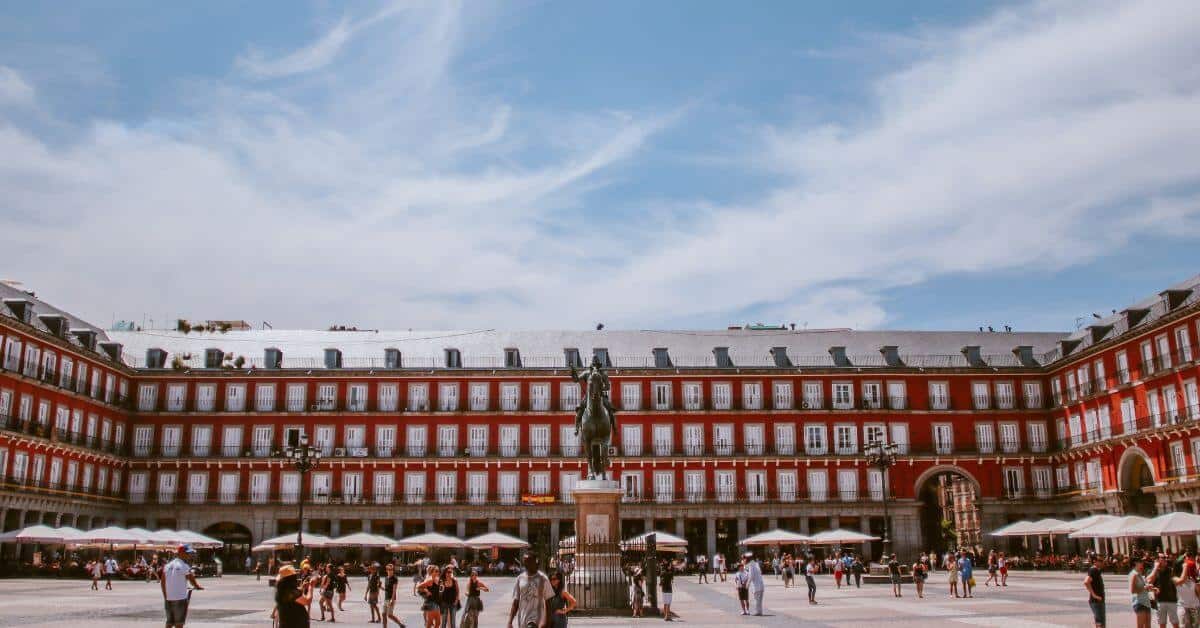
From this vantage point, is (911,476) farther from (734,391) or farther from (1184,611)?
(1184,611)

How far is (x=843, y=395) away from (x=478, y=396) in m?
21.3

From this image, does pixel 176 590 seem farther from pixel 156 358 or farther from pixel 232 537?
pixel 156 358

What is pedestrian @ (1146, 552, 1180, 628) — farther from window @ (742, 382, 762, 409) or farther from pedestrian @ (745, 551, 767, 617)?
window @ (742, 382, 762, 409)

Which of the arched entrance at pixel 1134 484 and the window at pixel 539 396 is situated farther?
the window at pixel 539 396

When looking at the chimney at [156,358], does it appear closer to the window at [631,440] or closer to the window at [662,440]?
the window at [631,440]

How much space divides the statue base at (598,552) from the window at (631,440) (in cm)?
3463

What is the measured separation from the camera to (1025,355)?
59281 mm

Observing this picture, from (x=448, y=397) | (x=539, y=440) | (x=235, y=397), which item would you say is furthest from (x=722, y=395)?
(x=235, y=397)

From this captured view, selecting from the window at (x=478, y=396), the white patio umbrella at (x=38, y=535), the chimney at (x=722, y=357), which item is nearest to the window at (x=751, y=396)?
the chimney at (x=722, y=357)

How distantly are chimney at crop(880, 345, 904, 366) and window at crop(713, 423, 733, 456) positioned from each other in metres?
10.5

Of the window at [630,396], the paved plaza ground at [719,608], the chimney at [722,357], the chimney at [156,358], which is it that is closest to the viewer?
the paved plaza ground at [719,608]

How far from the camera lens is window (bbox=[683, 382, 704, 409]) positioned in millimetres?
57375

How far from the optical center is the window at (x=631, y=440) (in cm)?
5669

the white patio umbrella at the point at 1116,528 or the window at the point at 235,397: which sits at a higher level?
the window at the point at 235,397
